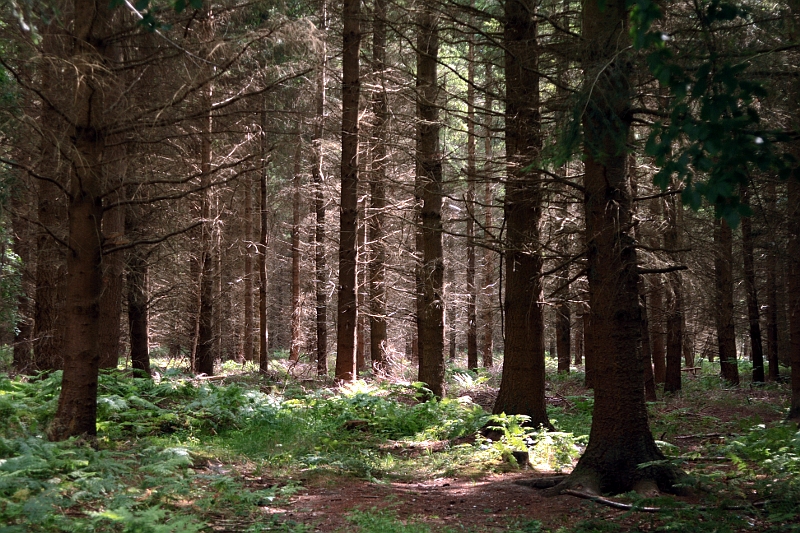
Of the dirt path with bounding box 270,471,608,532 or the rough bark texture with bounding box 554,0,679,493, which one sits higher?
the rough bark texture with bounding box 554,0,679,493

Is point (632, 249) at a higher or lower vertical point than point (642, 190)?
lower

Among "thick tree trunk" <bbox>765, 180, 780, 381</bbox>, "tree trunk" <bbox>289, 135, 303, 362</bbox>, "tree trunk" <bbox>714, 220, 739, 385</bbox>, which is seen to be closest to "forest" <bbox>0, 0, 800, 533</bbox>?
"tree trunk" <bbox>714, 220, 739, 385</bbox>

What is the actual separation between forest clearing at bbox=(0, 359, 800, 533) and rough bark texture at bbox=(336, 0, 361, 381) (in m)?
1.56

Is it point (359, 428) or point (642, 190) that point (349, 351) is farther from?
point (642, 190)

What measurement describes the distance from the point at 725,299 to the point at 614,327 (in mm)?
11421

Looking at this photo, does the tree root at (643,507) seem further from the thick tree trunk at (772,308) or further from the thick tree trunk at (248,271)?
the thick tree trunk at (248,271)

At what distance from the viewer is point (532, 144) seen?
9.12 m

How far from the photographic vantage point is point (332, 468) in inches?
304

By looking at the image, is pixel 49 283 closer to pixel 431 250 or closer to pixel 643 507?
pixel 431 250

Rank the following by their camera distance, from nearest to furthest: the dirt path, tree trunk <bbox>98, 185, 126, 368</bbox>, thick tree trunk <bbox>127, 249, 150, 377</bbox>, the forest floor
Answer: the forest floor < the dirt path < tree trunk <bbox>98, 185, 126, 368</bbox> < thick tree trunk <bbox>127, 249, 150, 377</bbox>

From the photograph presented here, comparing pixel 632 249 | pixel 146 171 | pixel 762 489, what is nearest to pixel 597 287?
pixel 632 249

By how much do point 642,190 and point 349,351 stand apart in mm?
7215

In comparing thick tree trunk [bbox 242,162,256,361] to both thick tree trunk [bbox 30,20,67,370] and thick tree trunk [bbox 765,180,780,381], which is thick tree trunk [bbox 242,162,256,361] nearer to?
thick tree trunk [bbox 30,20,67,370]

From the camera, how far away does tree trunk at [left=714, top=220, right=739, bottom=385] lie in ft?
45.8
